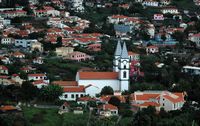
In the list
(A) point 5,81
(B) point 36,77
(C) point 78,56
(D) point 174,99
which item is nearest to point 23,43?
(C) point 78,56

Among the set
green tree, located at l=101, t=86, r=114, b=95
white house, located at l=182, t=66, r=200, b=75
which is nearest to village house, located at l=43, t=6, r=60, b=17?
white house, located at l=182, t=66, r=200, b=75

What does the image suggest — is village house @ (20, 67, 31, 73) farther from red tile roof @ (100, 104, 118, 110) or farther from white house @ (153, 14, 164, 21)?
white house @ (153, 14, 164, 21)

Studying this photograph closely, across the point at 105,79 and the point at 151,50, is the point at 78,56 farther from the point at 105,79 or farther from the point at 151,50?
the point at 105,79

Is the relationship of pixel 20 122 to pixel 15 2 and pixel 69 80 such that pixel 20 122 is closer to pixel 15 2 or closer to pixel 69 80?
pixel 69 80

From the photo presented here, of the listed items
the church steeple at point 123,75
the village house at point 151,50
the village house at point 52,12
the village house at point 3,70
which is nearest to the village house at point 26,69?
the village house at point 3,70

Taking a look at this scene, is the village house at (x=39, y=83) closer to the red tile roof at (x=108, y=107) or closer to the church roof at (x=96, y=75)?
the church roof at (x=96, y=75)

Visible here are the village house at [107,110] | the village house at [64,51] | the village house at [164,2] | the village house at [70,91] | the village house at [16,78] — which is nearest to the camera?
the village house at [107,110]
